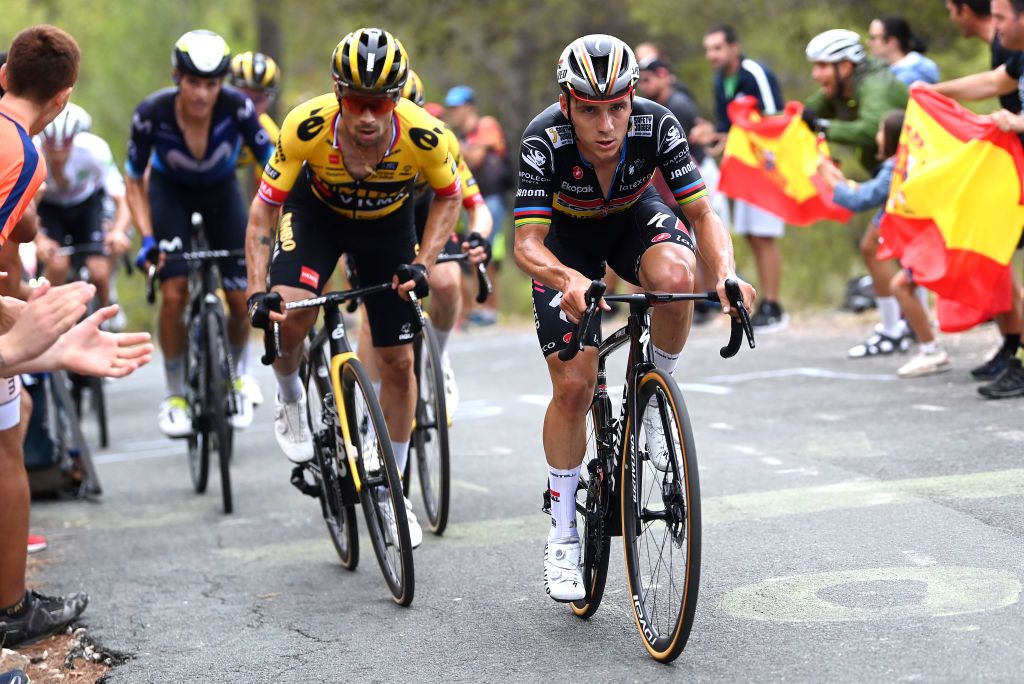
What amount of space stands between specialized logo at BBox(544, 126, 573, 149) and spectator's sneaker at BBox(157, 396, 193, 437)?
4.62m

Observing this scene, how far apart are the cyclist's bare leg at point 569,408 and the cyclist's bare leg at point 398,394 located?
1571 mm

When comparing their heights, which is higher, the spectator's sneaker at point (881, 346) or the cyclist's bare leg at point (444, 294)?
the cyclist's bare leg at point (444, 294)

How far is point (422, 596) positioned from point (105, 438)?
614 cm

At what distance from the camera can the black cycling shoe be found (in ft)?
18.5

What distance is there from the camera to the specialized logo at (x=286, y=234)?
669 cm

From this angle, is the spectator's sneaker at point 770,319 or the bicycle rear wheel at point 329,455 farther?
the spectator's sneaker at point 770,319

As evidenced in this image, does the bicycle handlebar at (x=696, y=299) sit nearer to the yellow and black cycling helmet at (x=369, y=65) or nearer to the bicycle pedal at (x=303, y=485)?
the yellow and black cycling helmet at (x=369, y=65)

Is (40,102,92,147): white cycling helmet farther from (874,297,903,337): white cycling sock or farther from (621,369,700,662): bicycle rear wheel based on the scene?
(621,369,700,662): bicycle rear wheel

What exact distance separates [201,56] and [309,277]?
107 inches

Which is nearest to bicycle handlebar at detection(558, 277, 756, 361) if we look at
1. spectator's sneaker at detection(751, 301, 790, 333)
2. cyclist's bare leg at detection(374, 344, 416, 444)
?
cyclist's bare leg at detection(374, 344, 416, 444)

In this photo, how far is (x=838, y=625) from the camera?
4961 millimetres

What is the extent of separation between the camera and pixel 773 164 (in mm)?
13141

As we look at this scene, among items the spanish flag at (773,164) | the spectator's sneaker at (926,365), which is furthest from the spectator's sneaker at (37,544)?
the spanish flag at (773,164)

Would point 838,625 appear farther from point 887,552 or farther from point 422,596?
point 422,596
